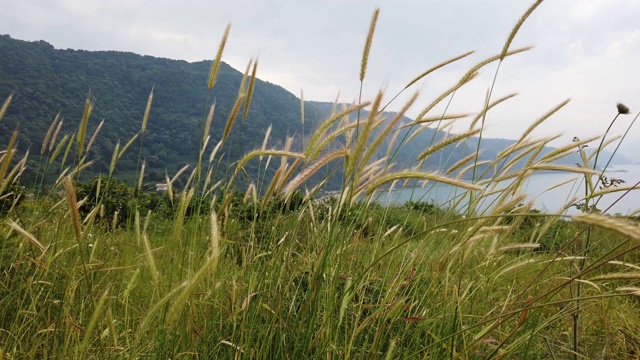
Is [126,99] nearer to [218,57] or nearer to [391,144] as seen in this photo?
[391,144]

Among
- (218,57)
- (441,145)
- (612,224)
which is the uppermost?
(218,57)

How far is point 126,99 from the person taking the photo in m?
74.7

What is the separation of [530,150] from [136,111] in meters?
73.2

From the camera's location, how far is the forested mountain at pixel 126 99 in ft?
183

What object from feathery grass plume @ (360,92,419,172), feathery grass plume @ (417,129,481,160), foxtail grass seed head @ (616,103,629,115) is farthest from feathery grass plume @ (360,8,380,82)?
foxtail grass seed head @ (616,103,629,115)

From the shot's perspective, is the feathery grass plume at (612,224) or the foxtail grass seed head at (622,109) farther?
the foxtail grass seed head at (622,109)

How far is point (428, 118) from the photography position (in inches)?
77.7

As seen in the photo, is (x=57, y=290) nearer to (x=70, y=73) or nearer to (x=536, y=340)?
(x=536, y=340)

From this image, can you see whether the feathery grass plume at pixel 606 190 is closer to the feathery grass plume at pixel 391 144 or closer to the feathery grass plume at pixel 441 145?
the feathery grass plume at pixel 441 145

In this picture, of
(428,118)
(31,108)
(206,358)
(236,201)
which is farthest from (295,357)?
(31,108)

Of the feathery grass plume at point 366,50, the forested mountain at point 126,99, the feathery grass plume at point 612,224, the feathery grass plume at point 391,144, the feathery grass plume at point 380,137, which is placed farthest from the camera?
the forested mountain at point 126,99

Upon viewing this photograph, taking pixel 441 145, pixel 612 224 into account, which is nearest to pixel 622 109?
pixel 441 145

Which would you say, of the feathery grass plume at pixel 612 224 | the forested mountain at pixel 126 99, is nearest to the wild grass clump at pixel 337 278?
the feathery grass plume at pixel 612 224

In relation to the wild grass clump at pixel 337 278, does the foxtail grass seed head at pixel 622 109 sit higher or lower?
higher
